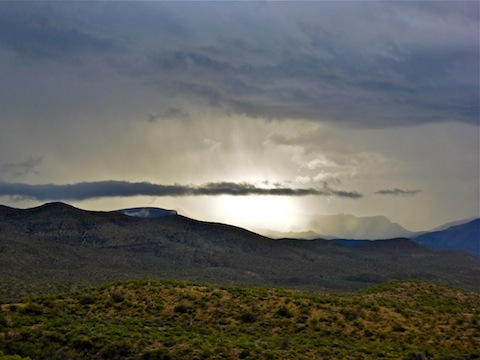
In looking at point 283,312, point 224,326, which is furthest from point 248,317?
point 283,312

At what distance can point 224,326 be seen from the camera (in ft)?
150

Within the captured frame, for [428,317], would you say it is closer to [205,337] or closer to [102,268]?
[205,337]

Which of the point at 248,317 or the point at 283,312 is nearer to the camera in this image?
the point at 248,317

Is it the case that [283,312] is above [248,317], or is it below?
above

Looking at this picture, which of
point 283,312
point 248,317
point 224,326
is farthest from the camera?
point 283,312

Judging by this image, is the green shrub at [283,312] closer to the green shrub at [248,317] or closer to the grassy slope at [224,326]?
the grassy slope at [224,326]

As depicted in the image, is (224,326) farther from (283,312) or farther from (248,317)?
(283,312)

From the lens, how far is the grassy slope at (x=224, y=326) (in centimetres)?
3791

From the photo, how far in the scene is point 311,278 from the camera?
17825 centimetres

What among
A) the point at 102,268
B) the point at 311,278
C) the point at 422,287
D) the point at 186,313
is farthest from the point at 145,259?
the point at 186,313

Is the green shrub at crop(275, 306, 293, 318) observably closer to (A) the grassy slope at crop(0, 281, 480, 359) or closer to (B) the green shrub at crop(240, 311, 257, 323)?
(A) the grassy slope at crop(0, 281, 480, 359)

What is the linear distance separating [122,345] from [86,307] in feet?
46.1

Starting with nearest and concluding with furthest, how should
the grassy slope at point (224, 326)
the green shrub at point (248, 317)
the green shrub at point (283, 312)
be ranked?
the grassy slope at point (224, 326) → the green shrub at point (248, 317) → the green shrub at point (283, 312)

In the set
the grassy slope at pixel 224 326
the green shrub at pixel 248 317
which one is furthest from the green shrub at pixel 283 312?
the green shrub at pixel 248 317
